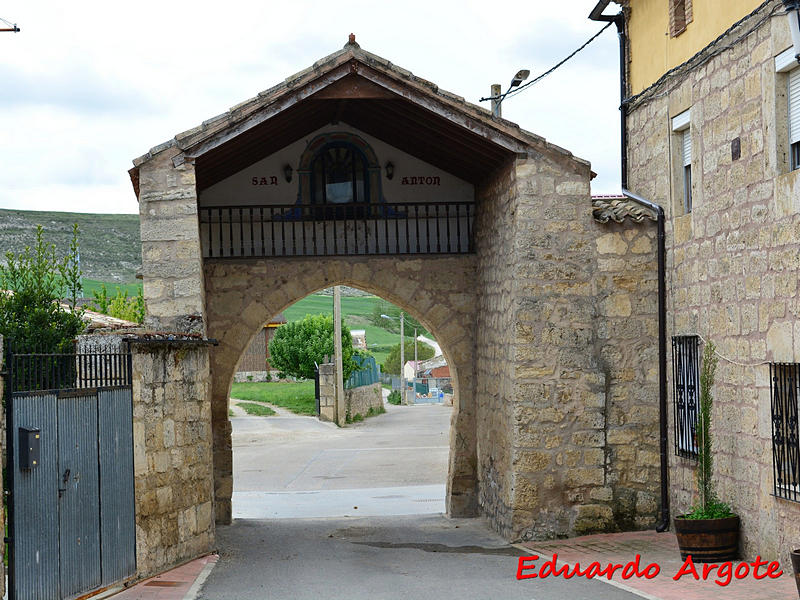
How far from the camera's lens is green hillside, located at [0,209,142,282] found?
8988cm

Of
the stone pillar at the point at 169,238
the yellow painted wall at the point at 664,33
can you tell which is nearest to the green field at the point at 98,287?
the stone pillar at the point at 169,238

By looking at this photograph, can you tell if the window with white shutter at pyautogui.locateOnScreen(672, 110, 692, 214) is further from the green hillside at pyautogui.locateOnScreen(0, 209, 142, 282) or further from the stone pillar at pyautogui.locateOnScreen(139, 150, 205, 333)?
the green hillside at pyautogui.locateOnScreen(0, 209, 142, 282)

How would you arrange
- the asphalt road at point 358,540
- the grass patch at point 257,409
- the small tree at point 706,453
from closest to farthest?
the asphalt road at point 358,540, the small tree at point 706,453, the grass patch at point 257,409

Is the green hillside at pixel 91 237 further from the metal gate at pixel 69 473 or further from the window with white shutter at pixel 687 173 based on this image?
the metal gate at pixel 69 473

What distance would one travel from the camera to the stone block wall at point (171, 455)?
9.49 metres

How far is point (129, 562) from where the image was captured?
30.1ft

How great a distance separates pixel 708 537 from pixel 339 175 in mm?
6879

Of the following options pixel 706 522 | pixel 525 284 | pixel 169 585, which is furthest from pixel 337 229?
pixel 706 522

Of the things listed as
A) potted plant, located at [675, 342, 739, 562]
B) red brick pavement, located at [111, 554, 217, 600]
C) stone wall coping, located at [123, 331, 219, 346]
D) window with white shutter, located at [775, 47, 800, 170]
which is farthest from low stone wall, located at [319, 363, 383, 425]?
window with white shutter, located at [775, 47, 800, 170]

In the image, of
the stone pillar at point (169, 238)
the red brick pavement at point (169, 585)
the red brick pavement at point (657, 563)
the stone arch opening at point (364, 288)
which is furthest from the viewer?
the stone arch opening at point (364, 288)

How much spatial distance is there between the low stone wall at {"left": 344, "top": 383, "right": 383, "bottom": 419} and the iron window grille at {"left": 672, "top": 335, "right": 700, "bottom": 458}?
26.3m

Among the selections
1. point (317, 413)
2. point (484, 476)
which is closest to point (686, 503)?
point (484, 476)

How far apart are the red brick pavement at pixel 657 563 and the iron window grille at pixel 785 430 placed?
712 mm

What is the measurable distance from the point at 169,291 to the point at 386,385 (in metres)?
60.9
